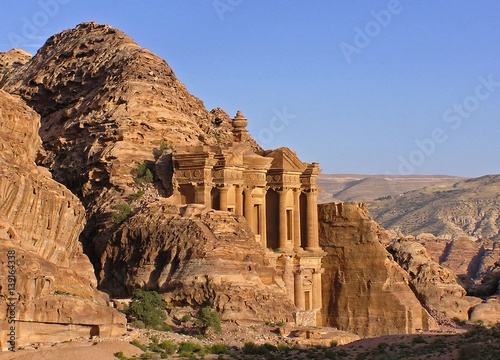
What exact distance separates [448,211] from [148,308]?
401 feet

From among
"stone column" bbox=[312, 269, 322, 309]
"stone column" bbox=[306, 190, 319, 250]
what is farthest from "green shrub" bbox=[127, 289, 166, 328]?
"stone column" bbox=[306, 190, 319, 250]

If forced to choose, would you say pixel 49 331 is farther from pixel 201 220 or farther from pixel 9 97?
pixel 201 220

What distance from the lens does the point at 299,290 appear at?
5922 cm

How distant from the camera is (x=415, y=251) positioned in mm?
67688

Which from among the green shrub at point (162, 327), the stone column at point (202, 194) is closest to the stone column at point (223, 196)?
the stone column at point (202, 194)

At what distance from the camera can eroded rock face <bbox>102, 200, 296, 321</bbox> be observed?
45.4 m

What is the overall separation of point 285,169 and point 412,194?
5193 inches

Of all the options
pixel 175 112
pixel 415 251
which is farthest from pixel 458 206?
pixel 175 112

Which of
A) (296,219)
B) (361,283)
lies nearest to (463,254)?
(361,283)

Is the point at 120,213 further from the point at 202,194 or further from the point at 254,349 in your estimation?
the point at 254,349

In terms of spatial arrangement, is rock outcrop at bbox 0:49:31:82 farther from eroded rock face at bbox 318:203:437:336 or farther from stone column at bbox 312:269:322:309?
stone column at bbox 312:269:322:309

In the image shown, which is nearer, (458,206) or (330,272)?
(330,272)

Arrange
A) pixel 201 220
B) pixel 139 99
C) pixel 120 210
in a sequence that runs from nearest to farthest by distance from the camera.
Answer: pixel 201 220, pixel 120 210, pixel 139 99

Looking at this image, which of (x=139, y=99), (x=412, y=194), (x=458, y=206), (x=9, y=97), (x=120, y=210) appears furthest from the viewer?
(x=412, y=194)
